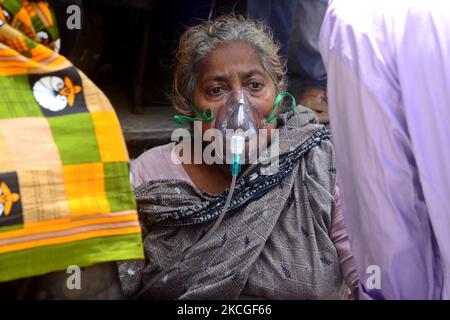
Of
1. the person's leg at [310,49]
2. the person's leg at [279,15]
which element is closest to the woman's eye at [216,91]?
the person's leg at [279,15]

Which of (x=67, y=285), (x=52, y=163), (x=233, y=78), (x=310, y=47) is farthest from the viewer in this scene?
(x=310, y=47)

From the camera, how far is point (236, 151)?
6.08 ft

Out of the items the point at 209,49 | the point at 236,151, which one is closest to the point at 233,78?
the point at 209,49

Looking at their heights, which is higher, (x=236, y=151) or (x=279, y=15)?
(x=279, y=15)

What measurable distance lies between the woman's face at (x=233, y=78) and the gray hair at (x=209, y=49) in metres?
0.03

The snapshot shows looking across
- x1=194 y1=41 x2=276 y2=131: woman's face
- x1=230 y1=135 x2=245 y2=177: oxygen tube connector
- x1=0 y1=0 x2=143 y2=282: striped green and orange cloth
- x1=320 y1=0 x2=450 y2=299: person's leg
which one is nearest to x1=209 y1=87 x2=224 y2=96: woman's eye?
x1=194 y1=41 x2=276 y2=131: woman's face

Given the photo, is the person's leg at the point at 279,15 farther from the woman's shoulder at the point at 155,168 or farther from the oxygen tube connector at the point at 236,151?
the oxygen tube connector at the point at 236,151

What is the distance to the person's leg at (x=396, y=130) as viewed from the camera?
1275mm

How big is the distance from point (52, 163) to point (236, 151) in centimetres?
77

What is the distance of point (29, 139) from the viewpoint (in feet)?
3.89

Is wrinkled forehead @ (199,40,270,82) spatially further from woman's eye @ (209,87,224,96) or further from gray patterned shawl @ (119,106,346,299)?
gray patterned shawl @ (119,106,346,299)

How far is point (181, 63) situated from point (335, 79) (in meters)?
0.96

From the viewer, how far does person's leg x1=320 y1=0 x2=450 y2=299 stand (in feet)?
4.18

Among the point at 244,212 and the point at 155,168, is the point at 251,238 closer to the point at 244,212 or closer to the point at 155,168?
the point at 244,212
